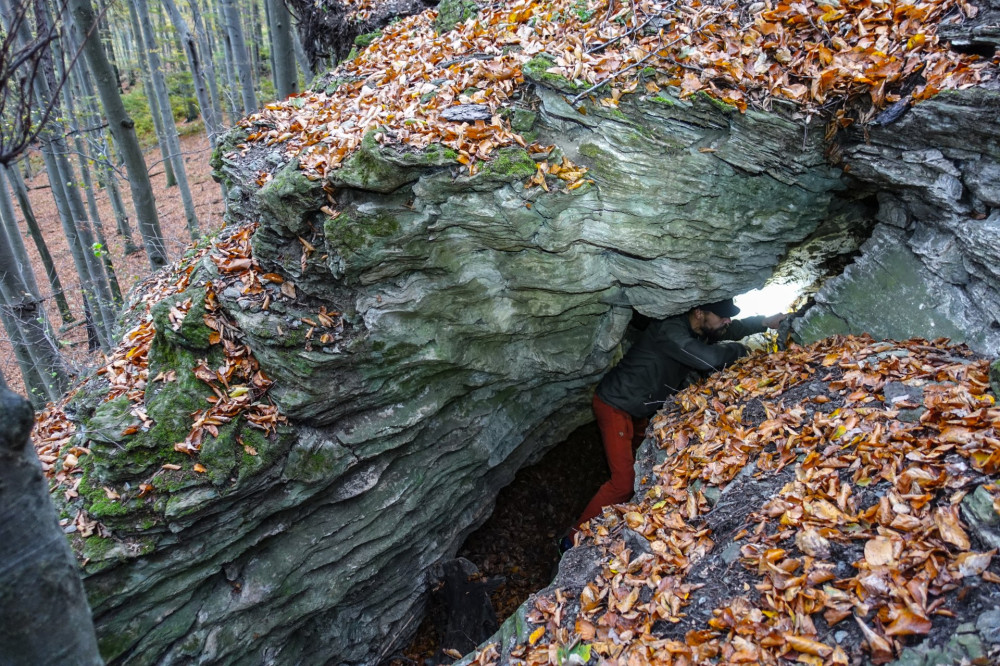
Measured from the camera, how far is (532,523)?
26.8 ft

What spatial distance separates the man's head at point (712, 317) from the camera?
5.93 metres

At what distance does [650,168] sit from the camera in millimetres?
5125

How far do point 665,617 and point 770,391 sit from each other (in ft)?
7.67

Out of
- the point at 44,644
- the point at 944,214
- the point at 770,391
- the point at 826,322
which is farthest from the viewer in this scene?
the point at 826,322

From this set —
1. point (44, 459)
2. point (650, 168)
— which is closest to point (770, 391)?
point (650, 168)

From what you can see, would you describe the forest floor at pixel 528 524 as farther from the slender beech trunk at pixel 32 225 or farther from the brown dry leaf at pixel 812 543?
the brown dry leaf at pixel 812 543

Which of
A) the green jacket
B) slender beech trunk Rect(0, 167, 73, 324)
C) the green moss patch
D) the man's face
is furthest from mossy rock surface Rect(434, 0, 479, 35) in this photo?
slender beech trunk Rect(0, 167, 73, 324)

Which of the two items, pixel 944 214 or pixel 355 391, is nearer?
pixel 944 214

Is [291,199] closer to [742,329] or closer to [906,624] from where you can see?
[742,329]

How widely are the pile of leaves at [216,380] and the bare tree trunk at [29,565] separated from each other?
236 centimetres

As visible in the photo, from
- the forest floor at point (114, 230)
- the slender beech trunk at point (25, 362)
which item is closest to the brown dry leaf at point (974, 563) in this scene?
the slender beech trunk at point (25, 362)

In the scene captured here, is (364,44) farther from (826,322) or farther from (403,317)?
(826,322)

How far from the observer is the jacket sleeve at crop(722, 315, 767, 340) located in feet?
20.0

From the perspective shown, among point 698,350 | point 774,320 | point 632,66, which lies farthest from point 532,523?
point 632,66
